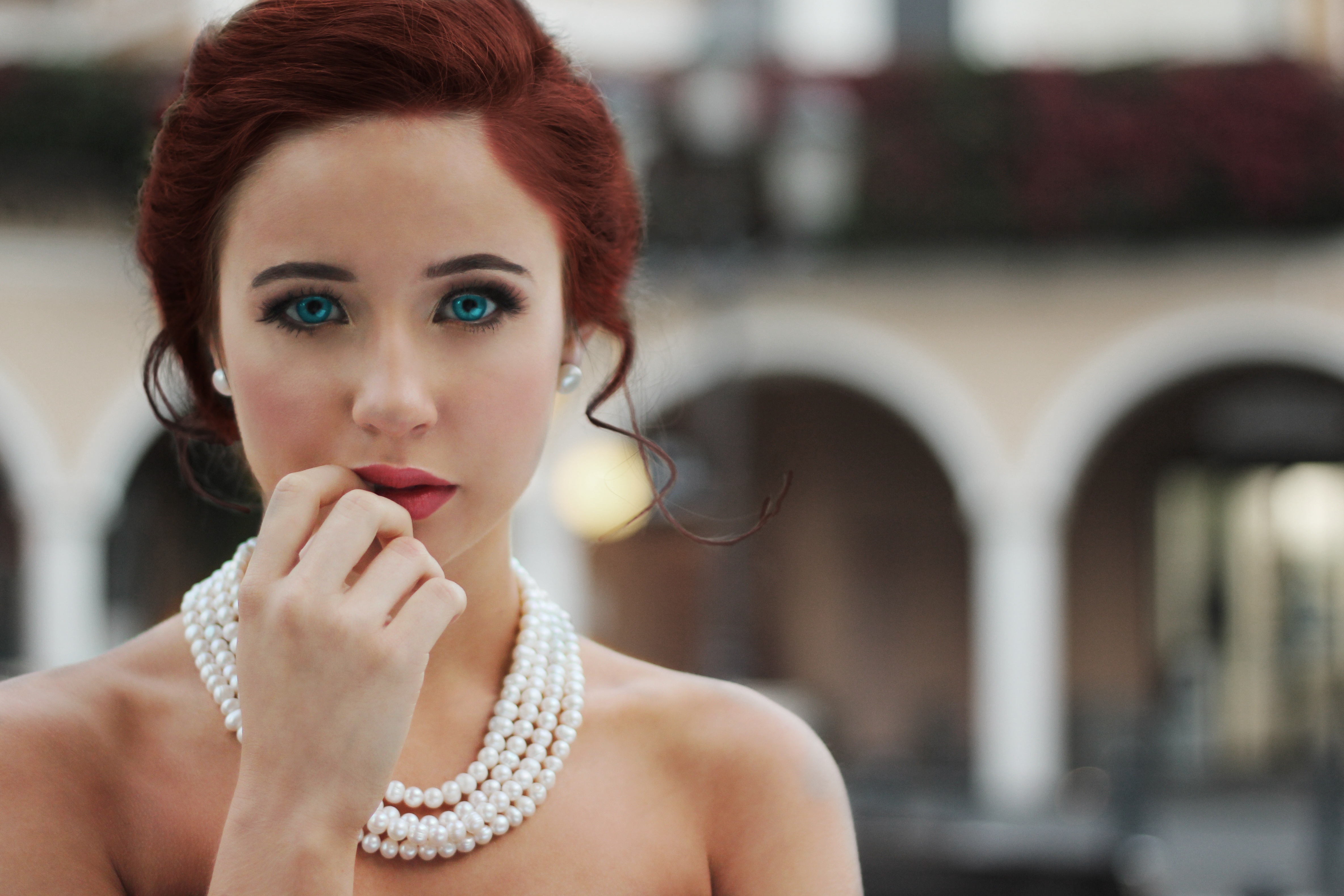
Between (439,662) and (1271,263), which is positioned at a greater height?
(439,662)

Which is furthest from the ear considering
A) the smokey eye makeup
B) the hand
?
the hand

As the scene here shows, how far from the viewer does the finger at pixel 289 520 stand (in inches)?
39.3

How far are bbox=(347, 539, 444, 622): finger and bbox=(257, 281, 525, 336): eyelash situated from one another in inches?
7.0

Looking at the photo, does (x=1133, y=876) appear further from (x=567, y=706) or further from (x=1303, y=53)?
(x=1303, y=53)

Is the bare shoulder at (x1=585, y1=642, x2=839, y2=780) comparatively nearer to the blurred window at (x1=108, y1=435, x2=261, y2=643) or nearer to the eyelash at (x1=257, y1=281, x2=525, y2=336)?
the eyelash at (x1=257, y1=281, x2=525, y2=336)

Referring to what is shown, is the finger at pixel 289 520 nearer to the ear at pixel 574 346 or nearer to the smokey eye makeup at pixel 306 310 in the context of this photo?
the smokey eye makeup at pixel 306 310

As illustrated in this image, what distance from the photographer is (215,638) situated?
1.21 meters

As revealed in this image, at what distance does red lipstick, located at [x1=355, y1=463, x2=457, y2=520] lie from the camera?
42.9 inches

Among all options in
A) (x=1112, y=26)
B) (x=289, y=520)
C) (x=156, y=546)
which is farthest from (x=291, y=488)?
(x=156, y=546)

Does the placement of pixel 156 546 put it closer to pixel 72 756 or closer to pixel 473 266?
pixel 72 756

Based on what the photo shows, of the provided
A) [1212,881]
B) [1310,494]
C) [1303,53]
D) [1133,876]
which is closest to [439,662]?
[1133,876]

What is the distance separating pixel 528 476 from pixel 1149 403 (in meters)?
13.7

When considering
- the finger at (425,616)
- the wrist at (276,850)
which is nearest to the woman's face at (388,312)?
the finger at (425,616)

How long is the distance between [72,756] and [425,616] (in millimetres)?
323
